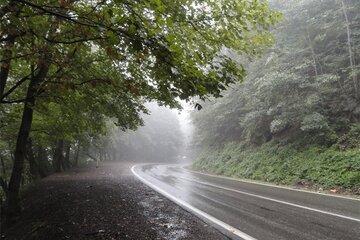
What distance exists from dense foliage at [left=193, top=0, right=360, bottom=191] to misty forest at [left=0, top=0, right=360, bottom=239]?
0.07 metres

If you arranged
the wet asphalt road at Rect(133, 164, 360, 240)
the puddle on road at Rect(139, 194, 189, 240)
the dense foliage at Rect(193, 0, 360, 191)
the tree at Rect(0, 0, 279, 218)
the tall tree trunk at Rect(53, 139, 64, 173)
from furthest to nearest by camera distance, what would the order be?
the tall tree trunk at Rect(53, 139, 64, 173)
the dense foliage at Rect(193, 0, 360, 191)
the wet asphalt road at Rect(133, 164, 360, 240)
the puddle on road at Rect(139, 194, 189, 240)
the tree at Rect(0, 0, 279, 218)

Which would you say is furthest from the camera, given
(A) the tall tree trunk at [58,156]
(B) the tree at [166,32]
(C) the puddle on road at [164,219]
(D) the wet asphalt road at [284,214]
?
(A) the tall tree trunk at [58,156]

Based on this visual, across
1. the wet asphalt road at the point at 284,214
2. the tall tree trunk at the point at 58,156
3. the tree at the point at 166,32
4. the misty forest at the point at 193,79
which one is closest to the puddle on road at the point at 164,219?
the wet asphalt road at the point at 284,214

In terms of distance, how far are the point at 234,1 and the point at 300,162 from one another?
554 inches

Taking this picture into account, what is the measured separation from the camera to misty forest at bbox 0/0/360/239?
4.52 meters

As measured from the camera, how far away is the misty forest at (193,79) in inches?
178

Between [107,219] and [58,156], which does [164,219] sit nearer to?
[107,219]

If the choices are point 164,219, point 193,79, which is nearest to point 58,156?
point 164,219

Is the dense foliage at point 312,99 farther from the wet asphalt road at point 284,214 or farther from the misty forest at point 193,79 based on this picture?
the wet asphalt road at point 284,214

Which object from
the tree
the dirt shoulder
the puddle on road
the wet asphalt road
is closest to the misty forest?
the tree

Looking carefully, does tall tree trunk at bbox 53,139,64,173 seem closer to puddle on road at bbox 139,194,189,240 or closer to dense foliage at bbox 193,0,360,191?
puddle on road at bbox 139,194,189,240

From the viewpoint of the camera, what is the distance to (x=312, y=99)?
1644 cm

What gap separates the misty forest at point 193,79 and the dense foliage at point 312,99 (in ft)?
0.24

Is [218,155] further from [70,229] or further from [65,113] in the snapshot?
[70,229]
